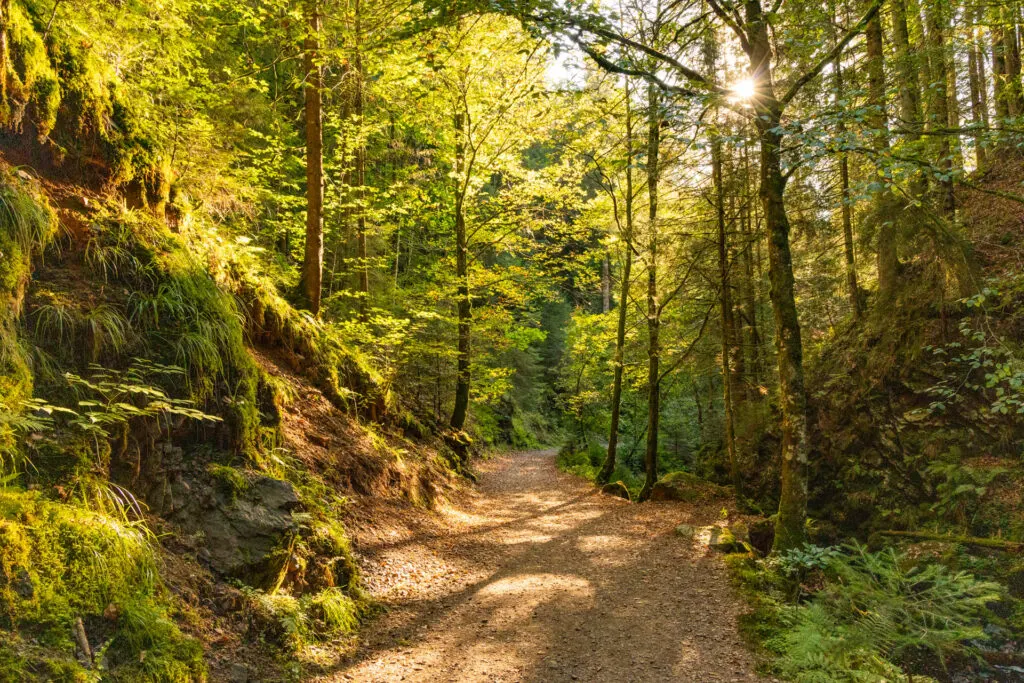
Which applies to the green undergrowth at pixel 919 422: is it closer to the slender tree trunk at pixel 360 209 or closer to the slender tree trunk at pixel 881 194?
the slender tree trunk at pixel 881 194

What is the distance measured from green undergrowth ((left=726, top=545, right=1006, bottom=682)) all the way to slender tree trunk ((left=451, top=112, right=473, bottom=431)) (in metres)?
9.68

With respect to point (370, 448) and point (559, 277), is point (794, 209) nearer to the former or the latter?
point (559, 277)

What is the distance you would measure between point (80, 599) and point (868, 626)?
5835 millimetres

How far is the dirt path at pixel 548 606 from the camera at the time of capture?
4.91m

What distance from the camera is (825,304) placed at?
1395 centimetres

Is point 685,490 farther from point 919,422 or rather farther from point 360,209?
point 360,209

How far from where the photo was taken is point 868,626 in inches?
168

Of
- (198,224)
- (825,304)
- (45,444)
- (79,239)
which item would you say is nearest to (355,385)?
(198,224)

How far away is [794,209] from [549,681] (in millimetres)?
9568

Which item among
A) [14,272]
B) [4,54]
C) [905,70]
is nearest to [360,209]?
[4,54]

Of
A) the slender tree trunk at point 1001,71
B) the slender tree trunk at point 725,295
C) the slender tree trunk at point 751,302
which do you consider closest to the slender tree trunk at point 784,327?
the slender tree trunk at point 751,302

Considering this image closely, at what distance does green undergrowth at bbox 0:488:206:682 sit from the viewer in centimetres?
300

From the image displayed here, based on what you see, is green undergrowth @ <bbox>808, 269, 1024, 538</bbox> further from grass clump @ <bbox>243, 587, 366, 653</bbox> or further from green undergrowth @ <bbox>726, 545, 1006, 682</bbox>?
grass clump @ <bbox>243, 587, 366, 653</bbox>

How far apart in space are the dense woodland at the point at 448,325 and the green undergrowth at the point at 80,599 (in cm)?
2
